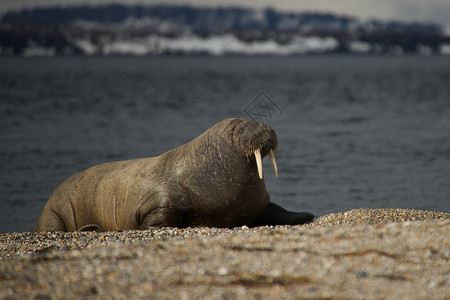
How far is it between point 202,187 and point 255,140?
0.95 metres

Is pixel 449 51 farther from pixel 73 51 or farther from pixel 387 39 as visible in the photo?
pixel 73 51

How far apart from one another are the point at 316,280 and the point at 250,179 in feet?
11.7

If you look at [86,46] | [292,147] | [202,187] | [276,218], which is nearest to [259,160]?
[202,187]

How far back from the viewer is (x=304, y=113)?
3312cm

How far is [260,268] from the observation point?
17.0 feet

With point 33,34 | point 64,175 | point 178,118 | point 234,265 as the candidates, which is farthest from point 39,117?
point 33,34

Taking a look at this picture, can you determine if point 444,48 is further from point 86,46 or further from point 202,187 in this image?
point 202,187

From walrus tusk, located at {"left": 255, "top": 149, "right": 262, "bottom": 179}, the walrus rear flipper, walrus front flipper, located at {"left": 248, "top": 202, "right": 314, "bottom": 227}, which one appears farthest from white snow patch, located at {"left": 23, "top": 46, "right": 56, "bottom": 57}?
walrus tusk, located at {"left": 255, "top": 149, "right": 262, "bottom": 179}

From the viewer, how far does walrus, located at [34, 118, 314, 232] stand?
8.38 meters

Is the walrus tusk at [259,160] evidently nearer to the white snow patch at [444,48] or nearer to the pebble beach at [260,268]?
the pebble beach at [260,268]

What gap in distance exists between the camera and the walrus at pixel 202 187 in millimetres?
8375

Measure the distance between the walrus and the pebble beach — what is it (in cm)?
211

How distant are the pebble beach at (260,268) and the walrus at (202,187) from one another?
2111 millimetres

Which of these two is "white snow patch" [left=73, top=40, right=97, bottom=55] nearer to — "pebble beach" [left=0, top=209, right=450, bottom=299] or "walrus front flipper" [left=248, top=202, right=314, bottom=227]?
"walrus front flipper" [left=248, top=202, right=314, bottom=227]
